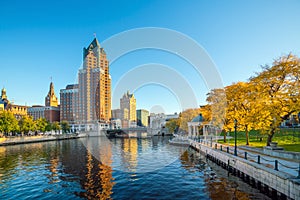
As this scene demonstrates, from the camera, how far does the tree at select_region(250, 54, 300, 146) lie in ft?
99.5

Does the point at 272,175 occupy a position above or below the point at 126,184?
above

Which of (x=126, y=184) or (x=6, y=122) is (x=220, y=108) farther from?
(x=6, y=122)

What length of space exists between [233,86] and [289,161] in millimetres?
32240

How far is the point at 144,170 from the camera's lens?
31.8 metres

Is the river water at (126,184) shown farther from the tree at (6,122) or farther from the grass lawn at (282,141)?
the tree at (6,122)

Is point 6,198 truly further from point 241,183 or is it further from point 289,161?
point 289,161

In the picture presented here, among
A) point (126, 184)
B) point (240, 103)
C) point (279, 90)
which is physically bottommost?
point (126, 184)

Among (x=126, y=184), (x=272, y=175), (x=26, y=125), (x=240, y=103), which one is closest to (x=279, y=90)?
(x=240, y=103)

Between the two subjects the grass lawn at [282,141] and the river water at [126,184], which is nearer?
the river water at [126,184]

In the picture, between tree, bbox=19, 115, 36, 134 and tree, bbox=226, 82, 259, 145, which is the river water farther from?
tree, bbox=19, 115, 36, 134

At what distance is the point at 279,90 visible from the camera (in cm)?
3297

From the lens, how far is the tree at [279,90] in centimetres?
3031

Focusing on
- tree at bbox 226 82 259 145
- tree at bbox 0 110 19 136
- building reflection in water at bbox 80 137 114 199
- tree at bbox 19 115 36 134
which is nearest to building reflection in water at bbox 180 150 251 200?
building reflection in water at bbox 80 137 114 199

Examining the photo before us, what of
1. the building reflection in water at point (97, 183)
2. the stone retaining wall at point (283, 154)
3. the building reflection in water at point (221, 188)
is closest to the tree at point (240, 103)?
the stone retaining wall at point (283, 154)
